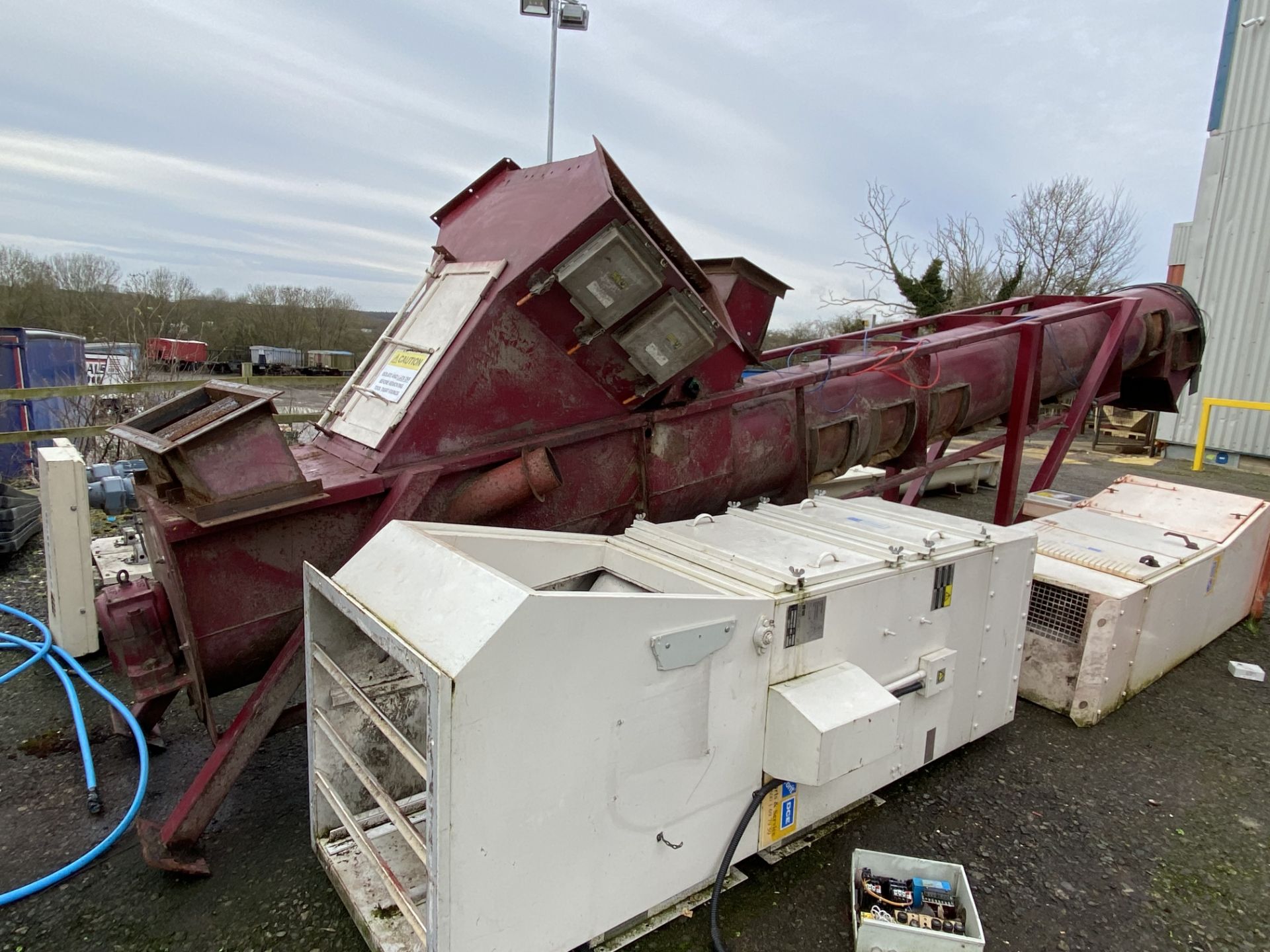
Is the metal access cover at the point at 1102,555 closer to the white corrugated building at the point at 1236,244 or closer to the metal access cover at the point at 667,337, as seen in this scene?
the metal access cover at the point at 667,337

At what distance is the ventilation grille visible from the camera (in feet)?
10.5

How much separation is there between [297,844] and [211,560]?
0.99 metres

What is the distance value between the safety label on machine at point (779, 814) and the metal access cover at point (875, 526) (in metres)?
0.84

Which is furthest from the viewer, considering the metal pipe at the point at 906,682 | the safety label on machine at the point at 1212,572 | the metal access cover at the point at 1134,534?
the safety label on machine at the point at 1212,572

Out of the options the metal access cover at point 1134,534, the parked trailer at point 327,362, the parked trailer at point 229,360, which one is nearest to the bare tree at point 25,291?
the parked trailer at point 229,360

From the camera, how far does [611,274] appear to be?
2678 millimetres

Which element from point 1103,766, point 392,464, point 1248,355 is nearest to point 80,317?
point 392,464

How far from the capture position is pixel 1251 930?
211 cm

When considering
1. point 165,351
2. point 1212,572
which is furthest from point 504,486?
point 165,351

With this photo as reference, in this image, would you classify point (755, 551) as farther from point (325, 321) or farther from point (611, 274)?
point (325, 321)

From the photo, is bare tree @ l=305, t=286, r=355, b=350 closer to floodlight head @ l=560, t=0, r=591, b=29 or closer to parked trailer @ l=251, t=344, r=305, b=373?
parked trailer @ l=251, t=344, r=305, b=373

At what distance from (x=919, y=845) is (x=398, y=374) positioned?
8.19 feet

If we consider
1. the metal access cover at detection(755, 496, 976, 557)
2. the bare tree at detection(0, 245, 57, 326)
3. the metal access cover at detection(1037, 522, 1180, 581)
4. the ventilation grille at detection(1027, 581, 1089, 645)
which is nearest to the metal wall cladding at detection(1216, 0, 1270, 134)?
the metal access cover at detection(1037, 522, 1180, 581)

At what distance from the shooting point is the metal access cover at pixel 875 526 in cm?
248
